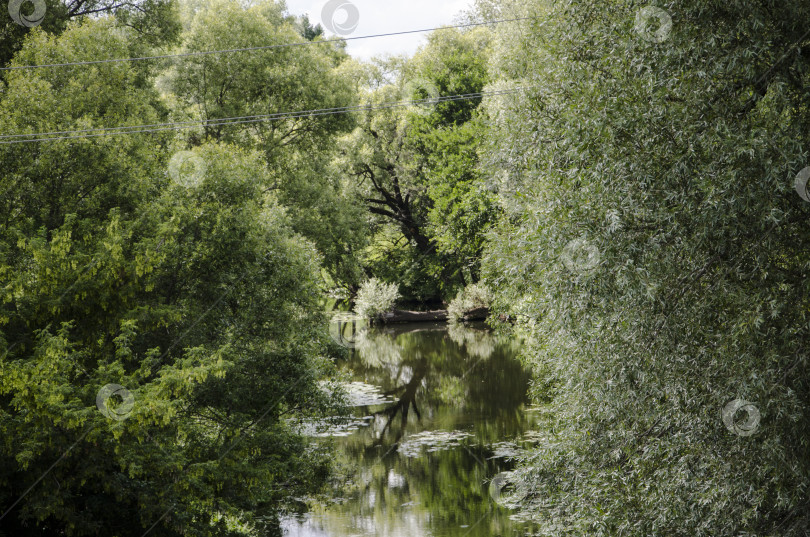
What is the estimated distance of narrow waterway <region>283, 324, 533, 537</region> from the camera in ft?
37.7

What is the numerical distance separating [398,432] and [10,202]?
1027cm

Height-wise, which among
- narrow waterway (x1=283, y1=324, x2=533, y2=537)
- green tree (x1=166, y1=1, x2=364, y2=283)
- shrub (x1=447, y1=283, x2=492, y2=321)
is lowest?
narrow waterway (x1=283, y1=324, x2=533, y2=537)

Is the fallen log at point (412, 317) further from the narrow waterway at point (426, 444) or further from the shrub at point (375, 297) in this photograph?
the narrow waterway at point (426, 444)

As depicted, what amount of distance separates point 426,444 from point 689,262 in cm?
1024

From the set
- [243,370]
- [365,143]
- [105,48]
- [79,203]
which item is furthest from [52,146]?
[365,143]

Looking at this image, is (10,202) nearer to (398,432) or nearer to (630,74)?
(630,74)

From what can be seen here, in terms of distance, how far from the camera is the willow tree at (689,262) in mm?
6172

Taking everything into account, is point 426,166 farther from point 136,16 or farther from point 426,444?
point 426,444

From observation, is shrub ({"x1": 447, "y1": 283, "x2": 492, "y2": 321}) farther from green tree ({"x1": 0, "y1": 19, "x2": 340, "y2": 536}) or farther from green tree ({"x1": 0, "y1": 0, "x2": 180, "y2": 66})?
green tree ({"x1": 0, "y1": 19, "x2": 340, "y2": 536})

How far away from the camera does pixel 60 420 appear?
7.57 m

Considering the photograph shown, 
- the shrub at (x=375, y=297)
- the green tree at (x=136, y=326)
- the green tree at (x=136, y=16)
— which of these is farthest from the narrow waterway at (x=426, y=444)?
the green tree at (x=136, y=16)

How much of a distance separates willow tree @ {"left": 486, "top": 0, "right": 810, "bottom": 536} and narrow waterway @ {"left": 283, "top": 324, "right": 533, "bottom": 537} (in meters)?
4.77

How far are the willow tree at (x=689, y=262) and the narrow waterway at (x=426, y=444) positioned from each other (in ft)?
15.7

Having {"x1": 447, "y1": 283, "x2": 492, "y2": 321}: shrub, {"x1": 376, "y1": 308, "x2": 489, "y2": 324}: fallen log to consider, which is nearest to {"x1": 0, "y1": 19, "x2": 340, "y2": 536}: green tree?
{"x1": 447, "y1": 283, "x2": 492, "y2": 321}: shrub
